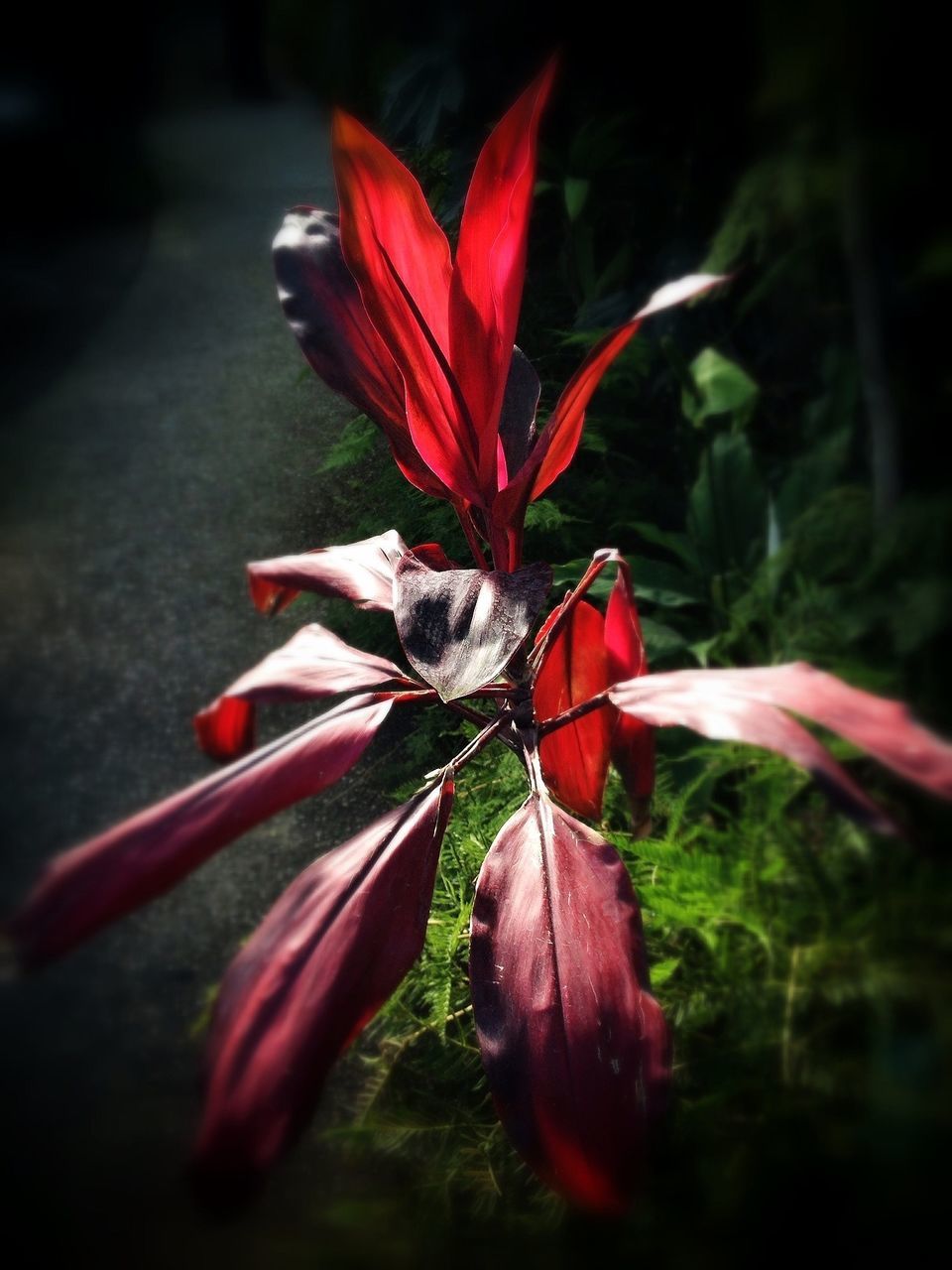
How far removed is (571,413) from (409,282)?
0.12 meters

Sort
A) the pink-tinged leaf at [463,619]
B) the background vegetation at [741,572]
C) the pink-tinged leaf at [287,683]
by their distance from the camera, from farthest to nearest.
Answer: the pink-tinged leaf at [287,683] → the pink-tinged leaf at [463,619] → the background vegetation at [741,572]

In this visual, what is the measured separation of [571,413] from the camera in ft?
1.42

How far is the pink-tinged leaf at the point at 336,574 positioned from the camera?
1.61ft

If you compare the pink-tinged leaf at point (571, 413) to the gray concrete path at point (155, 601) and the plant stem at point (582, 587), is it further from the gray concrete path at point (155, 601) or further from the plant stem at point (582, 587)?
the gray concrete path at point (155, 601)

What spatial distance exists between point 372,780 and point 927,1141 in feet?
1.32

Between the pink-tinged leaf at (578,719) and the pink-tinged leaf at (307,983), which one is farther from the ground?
the pink-tinged leaf at (578,719)

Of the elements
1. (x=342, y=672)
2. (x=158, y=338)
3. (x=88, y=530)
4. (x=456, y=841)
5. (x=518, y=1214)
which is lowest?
(x=518, y=1214)

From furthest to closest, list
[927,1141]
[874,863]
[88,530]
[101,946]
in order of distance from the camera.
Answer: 1. [88,530]
2. [101,946]
3. [874,863]
4. [927,1141]

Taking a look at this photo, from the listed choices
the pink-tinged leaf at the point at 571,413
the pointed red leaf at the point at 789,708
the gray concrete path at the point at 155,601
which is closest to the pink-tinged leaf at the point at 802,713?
the pointed red leaf at the point at 789,708

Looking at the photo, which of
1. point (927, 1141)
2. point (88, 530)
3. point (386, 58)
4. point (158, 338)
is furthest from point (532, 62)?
point (927, 1141)

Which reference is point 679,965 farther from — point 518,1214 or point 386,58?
point 386,58

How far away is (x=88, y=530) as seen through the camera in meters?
0.53

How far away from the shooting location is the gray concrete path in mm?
387

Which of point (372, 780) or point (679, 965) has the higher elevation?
point (372, 780)
